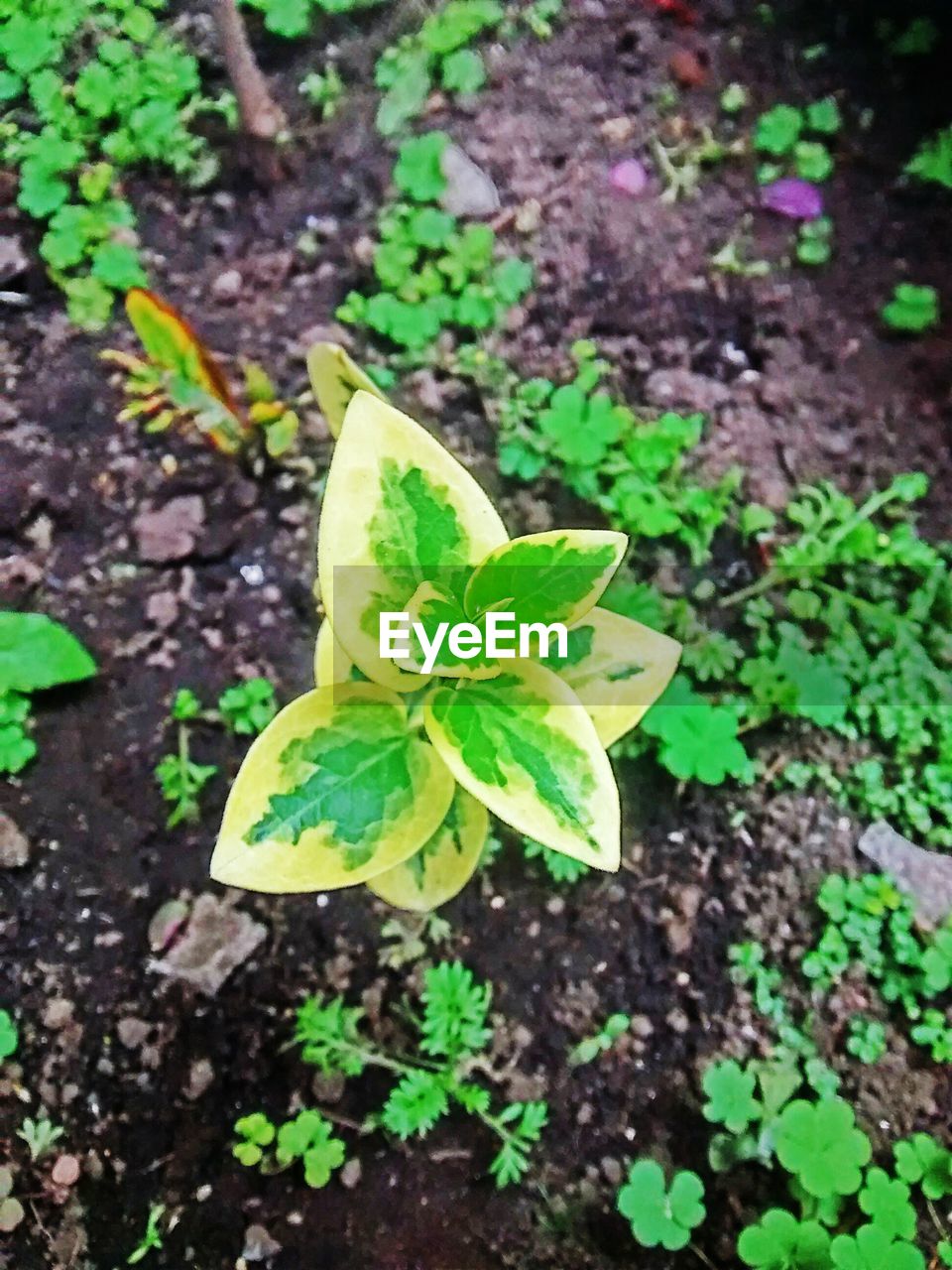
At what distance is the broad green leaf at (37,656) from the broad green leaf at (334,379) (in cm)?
55

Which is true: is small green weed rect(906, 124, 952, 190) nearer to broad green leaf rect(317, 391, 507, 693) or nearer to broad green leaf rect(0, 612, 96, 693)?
broad green leaf rect(317, 391, 507, 693)

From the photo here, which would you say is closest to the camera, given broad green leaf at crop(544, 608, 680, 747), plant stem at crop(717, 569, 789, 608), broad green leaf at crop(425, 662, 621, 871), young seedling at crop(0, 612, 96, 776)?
broad green leaf at crop(425, 662, 621, 871)

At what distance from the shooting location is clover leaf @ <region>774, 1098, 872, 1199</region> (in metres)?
1.30

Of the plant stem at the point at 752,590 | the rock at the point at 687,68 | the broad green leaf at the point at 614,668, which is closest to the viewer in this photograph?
the broad green leaf at the point at 614,668

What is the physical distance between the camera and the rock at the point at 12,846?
1484 millimetres

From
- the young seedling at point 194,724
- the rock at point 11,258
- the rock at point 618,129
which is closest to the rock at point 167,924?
the young seedling at point 194,724

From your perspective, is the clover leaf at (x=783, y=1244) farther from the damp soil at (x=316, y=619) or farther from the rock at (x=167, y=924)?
the rock at (x=167, y=924)

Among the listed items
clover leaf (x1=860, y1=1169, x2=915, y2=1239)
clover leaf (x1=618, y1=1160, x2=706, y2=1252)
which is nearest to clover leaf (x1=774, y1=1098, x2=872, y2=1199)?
clover leaf (x1=860, y1=1169, x2=915, y2=1239)

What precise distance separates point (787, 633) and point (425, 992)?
76 cm

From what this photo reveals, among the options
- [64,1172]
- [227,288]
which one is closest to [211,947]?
[64,1172]

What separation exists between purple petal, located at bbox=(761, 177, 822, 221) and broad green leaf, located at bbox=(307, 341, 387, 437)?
1034 millimetres

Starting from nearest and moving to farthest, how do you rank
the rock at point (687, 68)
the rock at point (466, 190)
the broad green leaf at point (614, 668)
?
the broad green leaf at point (614, 668) → the rock at point (466, 190) → the rock at point (687, 68)

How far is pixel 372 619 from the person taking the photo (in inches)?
41.6

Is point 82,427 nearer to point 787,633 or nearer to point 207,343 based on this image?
point 207,343
